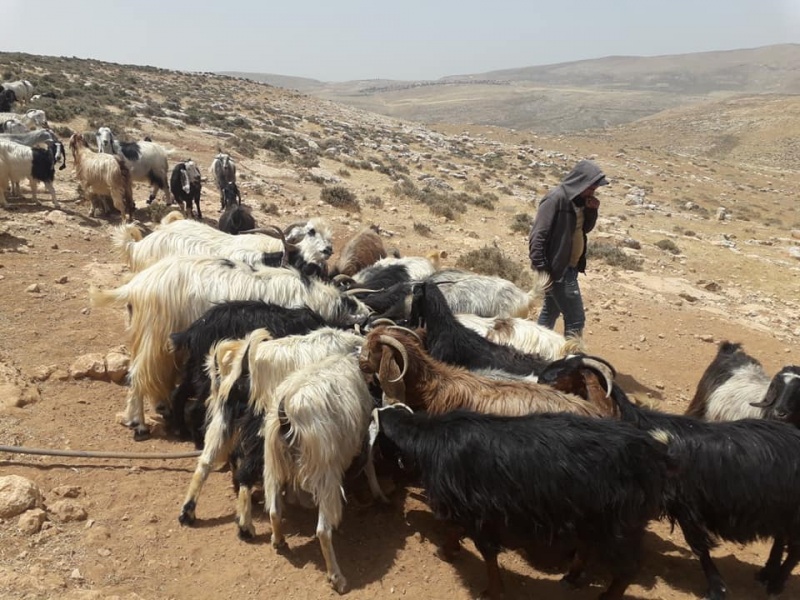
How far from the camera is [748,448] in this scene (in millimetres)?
3602

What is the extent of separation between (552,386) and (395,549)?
166 cm

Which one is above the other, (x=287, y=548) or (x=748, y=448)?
(x=748, y=448)

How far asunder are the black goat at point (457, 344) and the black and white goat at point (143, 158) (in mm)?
9560

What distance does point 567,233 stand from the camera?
5.75 m

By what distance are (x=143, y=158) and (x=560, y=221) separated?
33.6ft

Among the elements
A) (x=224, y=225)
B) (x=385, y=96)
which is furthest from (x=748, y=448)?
(x=385, y=96)

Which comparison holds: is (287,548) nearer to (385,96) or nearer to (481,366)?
(481,366)

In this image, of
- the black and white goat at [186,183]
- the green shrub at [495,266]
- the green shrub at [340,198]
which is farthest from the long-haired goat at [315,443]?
the green shrub at [340,198]

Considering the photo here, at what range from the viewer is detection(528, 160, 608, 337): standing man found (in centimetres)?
560

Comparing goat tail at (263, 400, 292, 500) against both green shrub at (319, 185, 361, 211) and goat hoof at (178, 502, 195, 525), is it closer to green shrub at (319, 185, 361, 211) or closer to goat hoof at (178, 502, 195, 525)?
goat hoof at (178, 502, 195, 525)

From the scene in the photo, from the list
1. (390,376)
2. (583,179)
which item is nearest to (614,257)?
(583,179)

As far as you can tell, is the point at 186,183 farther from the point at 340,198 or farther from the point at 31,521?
the point at 31,521

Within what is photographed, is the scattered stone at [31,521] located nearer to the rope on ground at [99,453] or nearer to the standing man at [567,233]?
the rope on ground at [99,453]

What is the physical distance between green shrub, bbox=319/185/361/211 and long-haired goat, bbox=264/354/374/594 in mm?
11136
